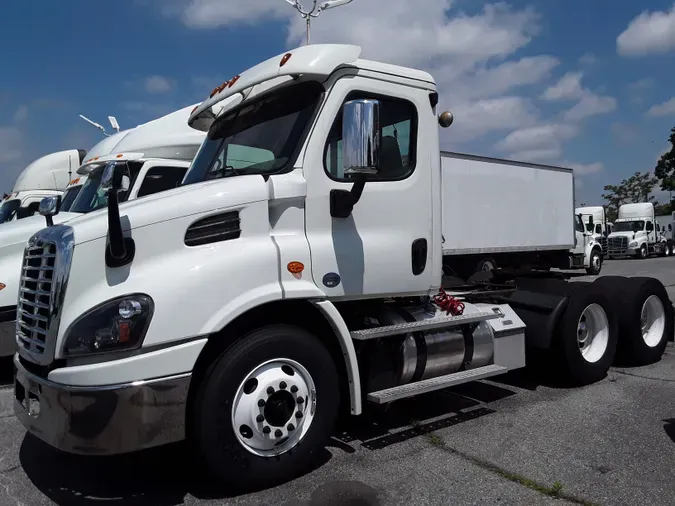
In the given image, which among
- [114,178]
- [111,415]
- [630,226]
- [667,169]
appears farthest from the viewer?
[667,169]

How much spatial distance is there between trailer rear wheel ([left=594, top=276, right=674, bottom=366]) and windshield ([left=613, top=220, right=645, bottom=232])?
32142 millimetres

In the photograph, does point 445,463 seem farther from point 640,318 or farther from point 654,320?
point 654,320

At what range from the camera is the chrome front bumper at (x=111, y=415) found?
3186 mm

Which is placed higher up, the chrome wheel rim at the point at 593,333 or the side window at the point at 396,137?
the side window at the point at 396,137

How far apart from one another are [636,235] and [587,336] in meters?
33.1

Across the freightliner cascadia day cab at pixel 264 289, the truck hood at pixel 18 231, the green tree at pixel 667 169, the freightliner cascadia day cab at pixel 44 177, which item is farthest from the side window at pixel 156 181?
the green tree at pixel 667 169

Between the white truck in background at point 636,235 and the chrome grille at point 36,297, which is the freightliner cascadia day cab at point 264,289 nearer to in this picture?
the chrome grille at point 36,297

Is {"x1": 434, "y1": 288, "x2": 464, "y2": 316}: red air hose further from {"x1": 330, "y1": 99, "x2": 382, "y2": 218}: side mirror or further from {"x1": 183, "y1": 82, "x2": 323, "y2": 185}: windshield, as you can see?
{"x1": 183, "y1": 82, "x2": 323, "y2": 185}: windshield

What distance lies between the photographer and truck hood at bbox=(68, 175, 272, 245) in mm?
3502

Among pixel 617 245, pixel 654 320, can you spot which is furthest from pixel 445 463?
pixel 617 245

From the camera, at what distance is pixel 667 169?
57.0 m

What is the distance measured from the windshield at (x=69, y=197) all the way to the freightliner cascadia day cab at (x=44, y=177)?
2.85 m

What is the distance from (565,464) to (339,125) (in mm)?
2876

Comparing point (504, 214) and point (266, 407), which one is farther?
point (504, 214)
